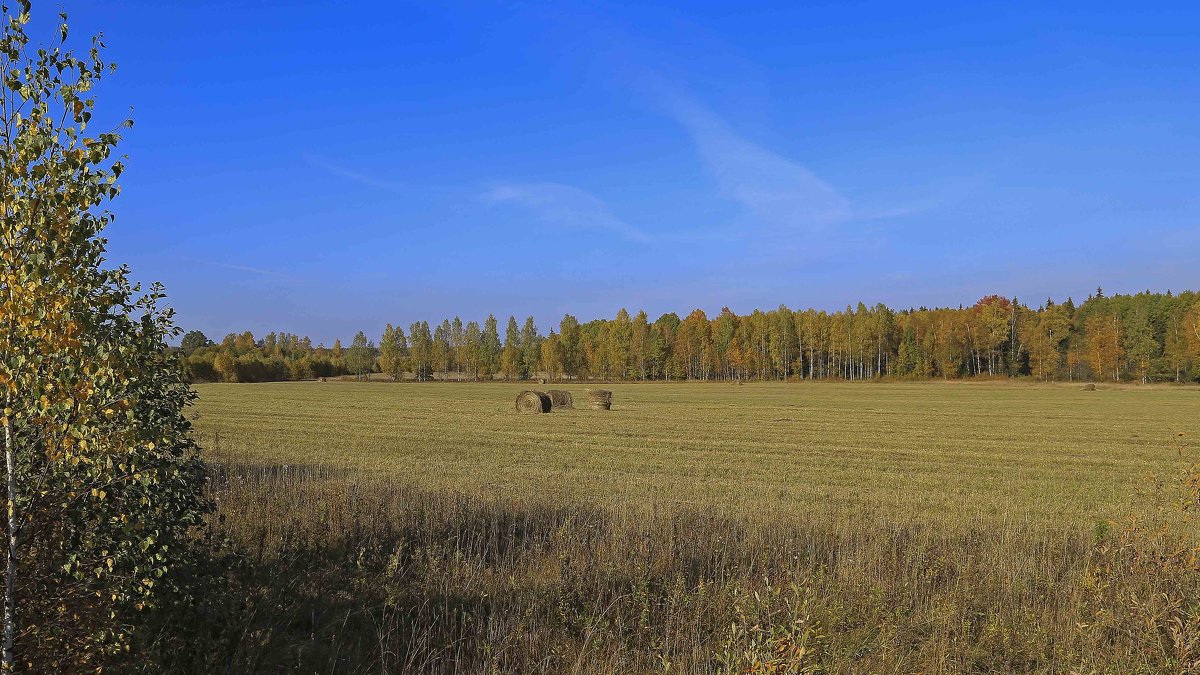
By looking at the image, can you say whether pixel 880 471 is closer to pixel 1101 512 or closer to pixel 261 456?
pixel 1101 512

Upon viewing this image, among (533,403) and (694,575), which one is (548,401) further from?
(694,575)

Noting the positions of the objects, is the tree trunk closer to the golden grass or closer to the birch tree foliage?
the birch tree foliage

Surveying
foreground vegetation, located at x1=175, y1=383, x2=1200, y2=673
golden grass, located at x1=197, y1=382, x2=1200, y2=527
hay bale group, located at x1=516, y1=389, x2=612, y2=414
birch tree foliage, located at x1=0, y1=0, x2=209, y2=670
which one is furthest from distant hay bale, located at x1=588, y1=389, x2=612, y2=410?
birch tree foliage, located at x1=0, y1=0, x2=209, y2=670

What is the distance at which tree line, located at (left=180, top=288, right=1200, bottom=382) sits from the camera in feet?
350

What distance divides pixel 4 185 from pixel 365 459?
15.4 metres

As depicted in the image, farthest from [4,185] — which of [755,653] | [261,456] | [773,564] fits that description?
[261,456]

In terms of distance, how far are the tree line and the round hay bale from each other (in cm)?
8197

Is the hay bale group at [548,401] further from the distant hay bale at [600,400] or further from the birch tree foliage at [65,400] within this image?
the birch tree foliage at [65,400]

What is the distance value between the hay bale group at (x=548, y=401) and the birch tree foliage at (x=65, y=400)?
34840 mm

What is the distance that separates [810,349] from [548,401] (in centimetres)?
9432

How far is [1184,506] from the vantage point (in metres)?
6.32

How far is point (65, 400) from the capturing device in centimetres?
303

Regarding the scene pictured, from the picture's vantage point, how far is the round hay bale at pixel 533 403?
1522 inches

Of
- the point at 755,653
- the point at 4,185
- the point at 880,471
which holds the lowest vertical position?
the point at 880,471
